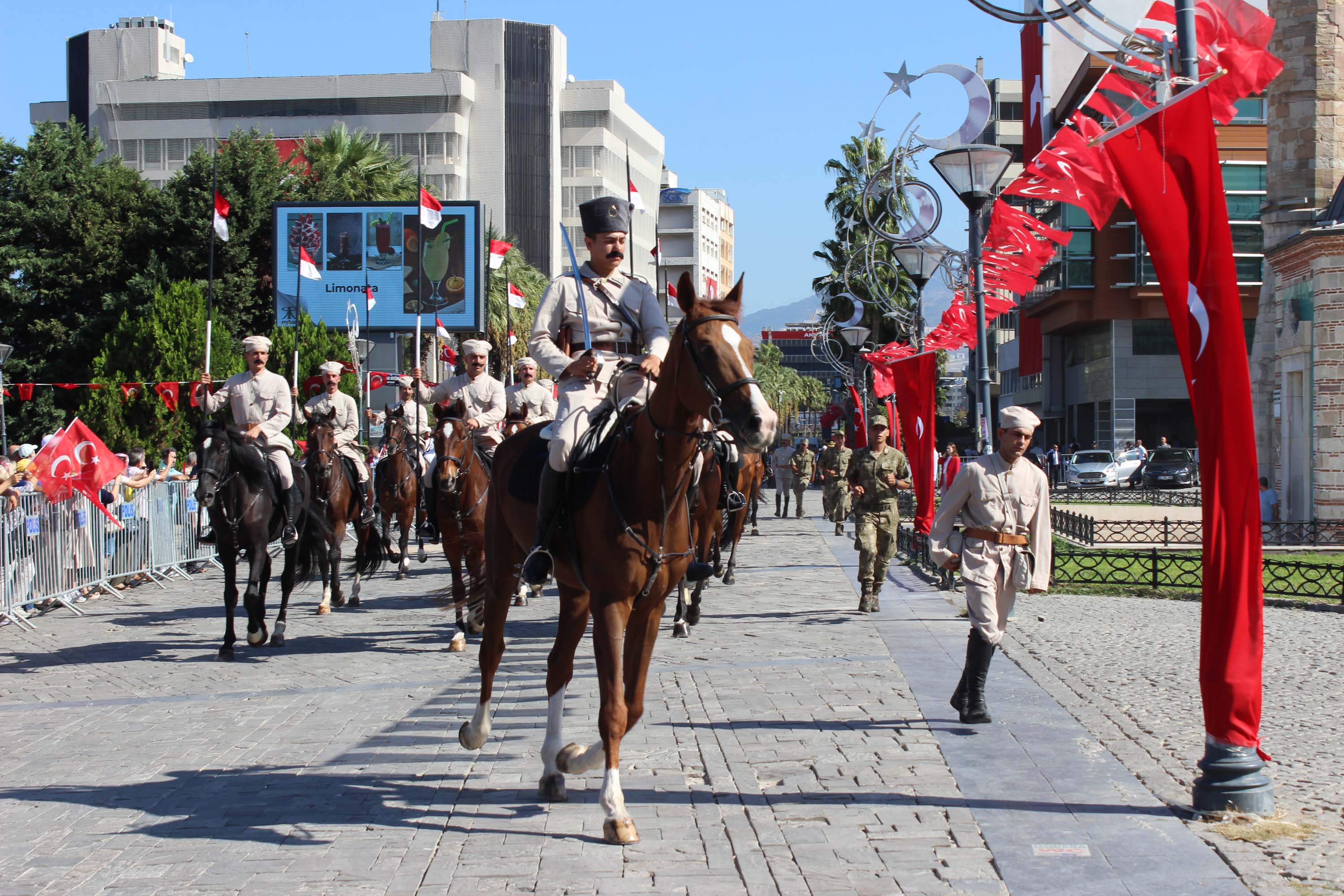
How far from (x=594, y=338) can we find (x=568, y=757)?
2196 mm

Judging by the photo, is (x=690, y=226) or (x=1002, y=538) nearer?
(x=1002, y=538)

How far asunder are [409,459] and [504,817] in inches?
413

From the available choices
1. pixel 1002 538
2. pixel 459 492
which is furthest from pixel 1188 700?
pixel 459 492

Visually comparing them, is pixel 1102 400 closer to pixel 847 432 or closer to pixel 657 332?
pixel 847 432

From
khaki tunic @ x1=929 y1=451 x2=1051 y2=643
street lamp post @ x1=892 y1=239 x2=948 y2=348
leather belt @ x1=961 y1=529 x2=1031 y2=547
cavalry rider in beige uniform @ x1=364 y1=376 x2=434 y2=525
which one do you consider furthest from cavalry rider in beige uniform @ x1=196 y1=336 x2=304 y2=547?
street lamp post @ x1=892 y1=239 x2=948 y2=348

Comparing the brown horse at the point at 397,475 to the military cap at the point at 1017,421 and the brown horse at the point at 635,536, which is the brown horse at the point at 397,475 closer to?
the military cap at the point at 1017,421

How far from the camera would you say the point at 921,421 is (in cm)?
1633

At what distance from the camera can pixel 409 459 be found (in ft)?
52.9

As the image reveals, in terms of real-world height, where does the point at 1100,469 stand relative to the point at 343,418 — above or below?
below

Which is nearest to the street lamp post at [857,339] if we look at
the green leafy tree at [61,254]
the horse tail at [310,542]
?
the horse tail at [310,542]

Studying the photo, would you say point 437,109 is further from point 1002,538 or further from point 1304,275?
point 1002,538

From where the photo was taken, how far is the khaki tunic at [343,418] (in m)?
14.4

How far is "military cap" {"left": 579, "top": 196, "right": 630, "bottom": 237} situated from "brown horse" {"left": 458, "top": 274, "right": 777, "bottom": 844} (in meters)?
1.17

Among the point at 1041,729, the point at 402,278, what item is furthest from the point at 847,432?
the point at 1041,729
